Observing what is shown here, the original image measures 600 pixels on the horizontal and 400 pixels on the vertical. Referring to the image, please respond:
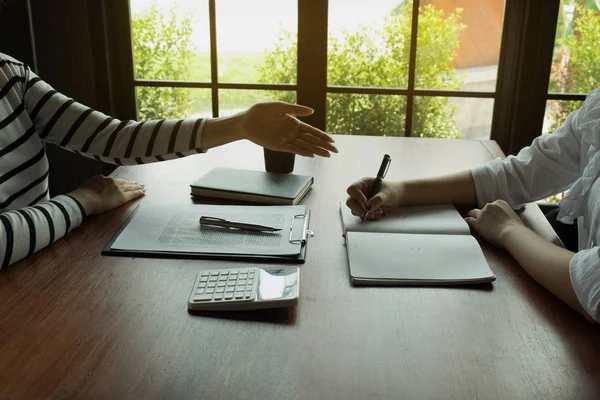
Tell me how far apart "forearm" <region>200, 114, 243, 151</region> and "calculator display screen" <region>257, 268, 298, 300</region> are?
19.7 inches

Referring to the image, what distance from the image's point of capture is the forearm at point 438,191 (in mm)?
1339

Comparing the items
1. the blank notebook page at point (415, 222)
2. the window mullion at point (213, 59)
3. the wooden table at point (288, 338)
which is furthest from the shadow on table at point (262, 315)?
the window mullion at point (213, 59)

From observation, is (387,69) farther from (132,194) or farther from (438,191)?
(132,194)

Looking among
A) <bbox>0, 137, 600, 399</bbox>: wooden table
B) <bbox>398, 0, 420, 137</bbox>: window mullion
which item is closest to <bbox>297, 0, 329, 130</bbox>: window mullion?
<bbox>398, 0, 420, 137</bbox>: window mullion

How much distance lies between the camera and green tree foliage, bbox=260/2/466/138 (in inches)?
96.0

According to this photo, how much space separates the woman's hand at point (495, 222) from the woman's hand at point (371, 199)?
0.16 metres

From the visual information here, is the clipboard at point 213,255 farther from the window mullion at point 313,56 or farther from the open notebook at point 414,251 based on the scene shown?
the window mullion at point 313,56

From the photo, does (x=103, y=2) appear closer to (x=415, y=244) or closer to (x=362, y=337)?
(x=415, y=244)

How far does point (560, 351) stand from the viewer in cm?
80

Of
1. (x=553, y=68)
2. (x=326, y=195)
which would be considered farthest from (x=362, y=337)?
(x=553, y=68)

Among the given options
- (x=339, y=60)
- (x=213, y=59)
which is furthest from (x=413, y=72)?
(x=213, y=59)

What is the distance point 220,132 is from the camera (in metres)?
1.41

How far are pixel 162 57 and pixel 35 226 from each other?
66.6 inches

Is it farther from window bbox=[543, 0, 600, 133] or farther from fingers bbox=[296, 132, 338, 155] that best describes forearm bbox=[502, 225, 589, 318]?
window bbox=[543, 0, 600, 133]
